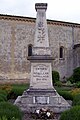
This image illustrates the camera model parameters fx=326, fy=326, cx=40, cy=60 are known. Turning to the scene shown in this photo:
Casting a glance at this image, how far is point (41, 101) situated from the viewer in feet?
45.2

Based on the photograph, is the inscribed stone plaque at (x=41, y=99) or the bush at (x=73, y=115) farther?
the inscribed stone plaque at (x=41, y=99)

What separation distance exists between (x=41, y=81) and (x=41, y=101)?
3.10ft

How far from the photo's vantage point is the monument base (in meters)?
13.1

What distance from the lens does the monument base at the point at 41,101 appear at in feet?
43.1

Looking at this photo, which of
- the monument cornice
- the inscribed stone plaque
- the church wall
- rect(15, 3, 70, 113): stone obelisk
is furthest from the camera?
the church wall

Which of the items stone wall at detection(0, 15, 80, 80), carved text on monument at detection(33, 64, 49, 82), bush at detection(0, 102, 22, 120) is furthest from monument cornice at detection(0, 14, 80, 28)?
bush at detection(0, 102, 22, 120)

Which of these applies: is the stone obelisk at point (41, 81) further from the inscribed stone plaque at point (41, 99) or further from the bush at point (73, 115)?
the bush at point (73, 115)

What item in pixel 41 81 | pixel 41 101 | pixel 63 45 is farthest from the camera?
pixel 63 45

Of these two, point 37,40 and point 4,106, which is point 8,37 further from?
point 4,106

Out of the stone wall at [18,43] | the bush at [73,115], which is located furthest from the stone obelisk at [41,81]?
the stone wall at [18,43]

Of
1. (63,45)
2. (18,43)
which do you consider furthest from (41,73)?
(63,45)

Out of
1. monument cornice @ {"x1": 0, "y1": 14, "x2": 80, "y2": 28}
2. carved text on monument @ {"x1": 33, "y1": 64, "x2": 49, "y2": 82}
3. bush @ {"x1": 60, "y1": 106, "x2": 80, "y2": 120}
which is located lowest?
bush @ {"x1": 60, "y1": 106, "x2": 80, "y2": 120}

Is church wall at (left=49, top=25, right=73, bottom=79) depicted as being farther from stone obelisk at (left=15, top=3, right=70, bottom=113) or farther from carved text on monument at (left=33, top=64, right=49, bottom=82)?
carved text on monument at (left=33, top=64, right=49, bottom=82)

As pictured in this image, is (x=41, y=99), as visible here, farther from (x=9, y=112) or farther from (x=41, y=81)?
(x=9, y=112)
